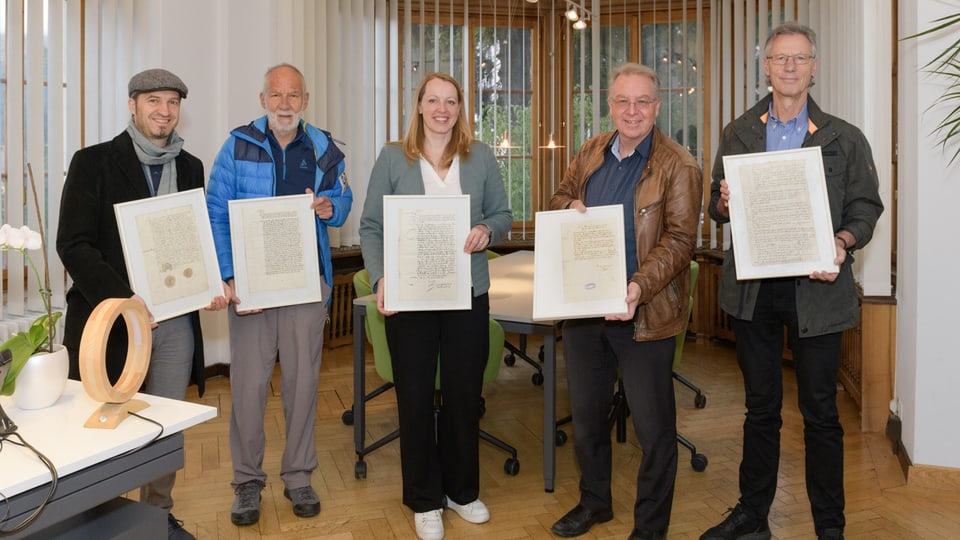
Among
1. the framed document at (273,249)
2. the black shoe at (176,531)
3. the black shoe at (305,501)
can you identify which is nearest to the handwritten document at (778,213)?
the framed document at (273,249)

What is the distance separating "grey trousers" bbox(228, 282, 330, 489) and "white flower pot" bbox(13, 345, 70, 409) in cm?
106

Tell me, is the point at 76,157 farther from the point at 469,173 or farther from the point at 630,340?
the point at 630,340

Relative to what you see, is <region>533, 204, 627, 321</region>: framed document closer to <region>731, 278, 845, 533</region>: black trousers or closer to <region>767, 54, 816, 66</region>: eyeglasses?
<region>731, 278, 845, 533</region>: black trousers

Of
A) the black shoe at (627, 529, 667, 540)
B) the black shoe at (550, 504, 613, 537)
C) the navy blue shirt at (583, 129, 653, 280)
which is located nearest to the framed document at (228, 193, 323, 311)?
the navy blue shirt at (583, 129, 653, 280)

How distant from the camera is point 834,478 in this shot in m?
2.62

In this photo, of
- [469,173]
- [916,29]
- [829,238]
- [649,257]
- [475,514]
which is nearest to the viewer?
[829,238]

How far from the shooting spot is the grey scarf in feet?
8.45

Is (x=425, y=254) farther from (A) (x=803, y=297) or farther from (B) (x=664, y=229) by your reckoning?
(A) (x=803, y=297)

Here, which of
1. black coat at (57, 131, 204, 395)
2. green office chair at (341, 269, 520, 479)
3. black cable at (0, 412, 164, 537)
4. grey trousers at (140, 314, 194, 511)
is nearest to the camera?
black cable at (0, 412, 164, 537)

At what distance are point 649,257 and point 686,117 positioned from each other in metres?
4.75

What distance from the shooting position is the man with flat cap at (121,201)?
8.11 ft

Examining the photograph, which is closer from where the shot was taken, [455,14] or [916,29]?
Answer: [916,29]

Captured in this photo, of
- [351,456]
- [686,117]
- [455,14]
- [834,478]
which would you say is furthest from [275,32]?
[834,478]

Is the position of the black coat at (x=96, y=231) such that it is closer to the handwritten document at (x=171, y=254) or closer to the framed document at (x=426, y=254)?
the handwritten document at (x=171, y=254)
